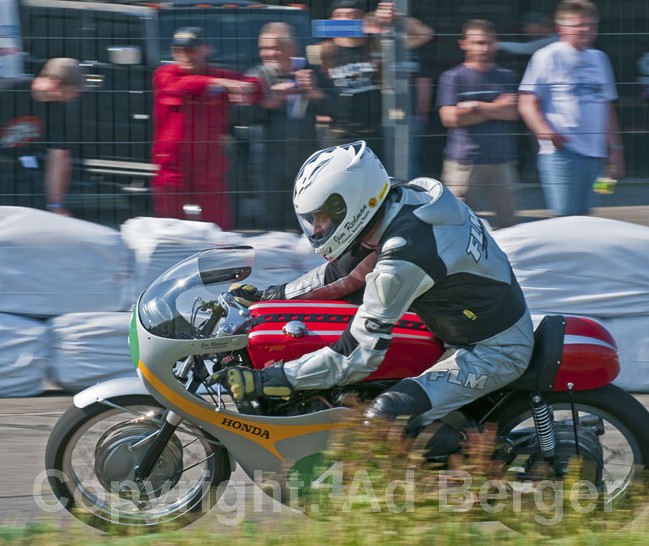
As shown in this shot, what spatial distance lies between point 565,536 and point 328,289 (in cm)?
150

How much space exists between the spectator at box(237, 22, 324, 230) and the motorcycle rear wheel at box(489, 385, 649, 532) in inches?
109

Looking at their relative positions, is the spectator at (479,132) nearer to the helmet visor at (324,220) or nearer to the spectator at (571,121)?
the spectator at (571,121)

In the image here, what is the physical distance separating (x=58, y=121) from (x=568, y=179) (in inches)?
117

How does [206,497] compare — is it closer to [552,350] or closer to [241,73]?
[552,350]

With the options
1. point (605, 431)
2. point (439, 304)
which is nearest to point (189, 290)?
point (439, 304)

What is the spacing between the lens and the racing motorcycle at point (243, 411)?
15.2 ft

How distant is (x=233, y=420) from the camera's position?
4.64 meters

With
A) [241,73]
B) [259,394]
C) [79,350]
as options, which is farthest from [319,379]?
[241,73]

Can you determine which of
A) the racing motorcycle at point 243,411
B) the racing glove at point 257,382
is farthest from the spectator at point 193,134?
the racing glove at point 257,382

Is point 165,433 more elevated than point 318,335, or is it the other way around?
point 318,335

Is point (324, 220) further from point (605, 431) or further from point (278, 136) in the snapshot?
point (278, 136)

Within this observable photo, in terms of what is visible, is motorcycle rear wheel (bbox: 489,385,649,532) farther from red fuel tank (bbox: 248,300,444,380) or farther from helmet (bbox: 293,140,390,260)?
helmet (bbox: 293,140,390,260)

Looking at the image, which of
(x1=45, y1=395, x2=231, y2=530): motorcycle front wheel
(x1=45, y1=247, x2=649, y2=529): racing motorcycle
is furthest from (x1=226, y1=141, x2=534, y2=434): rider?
(x1=45, y1=395, x2=231, y2=530): motorcycle front wheel

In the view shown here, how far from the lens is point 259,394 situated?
450 cm
